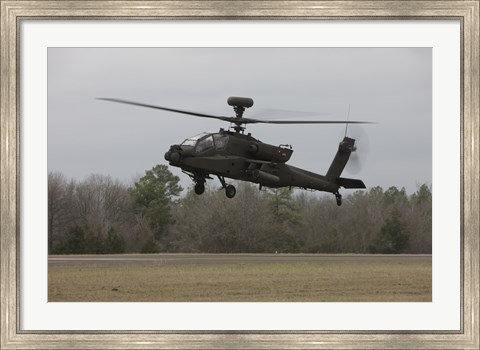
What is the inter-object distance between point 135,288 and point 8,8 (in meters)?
8.34

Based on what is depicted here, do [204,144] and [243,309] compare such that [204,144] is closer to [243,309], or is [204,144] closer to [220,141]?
[220,141]

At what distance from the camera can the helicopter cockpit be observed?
21359mm

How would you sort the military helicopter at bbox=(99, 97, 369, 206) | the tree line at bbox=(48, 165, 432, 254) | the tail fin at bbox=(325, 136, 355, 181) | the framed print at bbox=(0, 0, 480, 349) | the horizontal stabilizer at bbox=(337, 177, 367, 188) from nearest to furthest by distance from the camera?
the framed print at bbox=(0, 0, 480, 349) < the military helicopter at bbox=(99, 97, 369, 206) < the horizontal stabilizer at bbox=(337, 177, 367, 188) < the tail fin at bbox=(325, 136, 355, 181) < the tree line at bbox=(48, 165, 432, 254)

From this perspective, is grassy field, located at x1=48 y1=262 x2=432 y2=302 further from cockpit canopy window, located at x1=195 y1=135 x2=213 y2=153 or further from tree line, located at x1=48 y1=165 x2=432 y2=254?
tree line, located at x1=48 y1=165 x2=432 y2=254

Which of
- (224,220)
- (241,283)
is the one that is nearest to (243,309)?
(241,283)

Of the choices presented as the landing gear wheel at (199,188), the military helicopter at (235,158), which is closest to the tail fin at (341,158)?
the military helicopter at (235,158)

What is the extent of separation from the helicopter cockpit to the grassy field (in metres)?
3.29

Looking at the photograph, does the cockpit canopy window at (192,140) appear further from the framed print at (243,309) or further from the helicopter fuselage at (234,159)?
the framed print at (243,309)

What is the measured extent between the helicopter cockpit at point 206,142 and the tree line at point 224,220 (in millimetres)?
13958

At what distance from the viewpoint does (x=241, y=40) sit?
13094 millimetres

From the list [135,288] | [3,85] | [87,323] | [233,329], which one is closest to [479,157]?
[233,329]

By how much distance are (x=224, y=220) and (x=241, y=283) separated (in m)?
19.0

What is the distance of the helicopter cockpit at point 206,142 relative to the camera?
841 inches

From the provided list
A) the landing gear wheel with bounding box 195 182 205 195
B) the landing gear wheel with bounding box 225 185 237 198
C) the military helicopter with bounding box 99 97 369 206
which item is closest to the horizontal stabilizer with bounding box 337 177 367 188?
the military helicopter with bounding box 99 97 369 206
